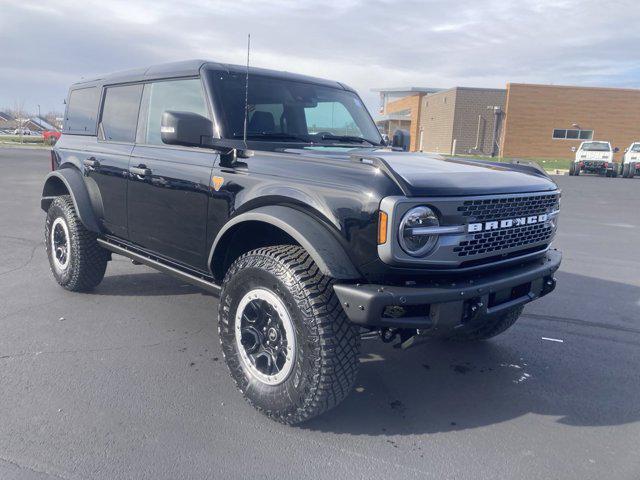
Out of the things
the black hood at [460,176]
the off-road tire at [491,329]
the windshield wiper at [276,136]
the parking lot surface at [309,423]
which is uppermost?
the windshield wiper at [276,136]

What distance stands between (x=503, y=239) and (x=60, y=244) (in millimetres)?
4180

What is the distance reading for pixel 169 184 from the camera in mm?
3781

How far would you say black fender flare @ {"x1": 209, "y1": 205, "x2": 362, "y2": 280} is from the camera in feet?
8.81

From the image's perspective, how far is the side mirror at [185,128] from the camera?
3186 mm

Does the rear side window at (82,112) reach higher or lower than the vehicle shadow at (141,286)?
higher

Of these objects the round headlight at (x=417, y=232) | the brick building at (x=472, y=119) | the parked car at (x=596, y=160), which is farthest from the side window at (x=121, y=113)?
the brick building at (x=472, y=119)

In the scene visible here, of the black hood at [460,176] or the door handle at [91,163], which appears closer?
the black hood at [460,176]

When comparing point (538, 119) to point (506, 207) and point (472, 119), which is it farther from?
point (506, 207)

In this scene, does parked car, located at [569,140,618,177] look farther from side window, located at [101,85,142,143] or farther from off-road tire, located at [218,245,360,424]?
off-road tire, located at [218,245,360,424]

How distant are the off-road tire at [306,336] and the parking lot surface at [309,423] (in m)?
0.18

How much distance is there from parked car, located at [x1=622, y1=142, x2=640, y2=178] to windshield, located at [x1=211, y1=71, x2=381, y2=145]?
24831 millimetres

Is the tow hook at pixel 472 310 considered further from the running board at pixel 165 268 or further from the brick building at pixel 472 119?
the brick building at pixel 472 119

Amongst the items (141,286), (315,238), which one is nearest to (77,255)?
(141,286)

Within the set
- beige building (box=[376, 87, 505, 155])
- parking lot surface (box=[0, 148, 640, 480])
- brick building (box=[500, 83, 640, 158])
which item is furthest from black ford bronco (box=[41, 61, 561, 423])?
brick building (box=[500, 83, 640, 158])
